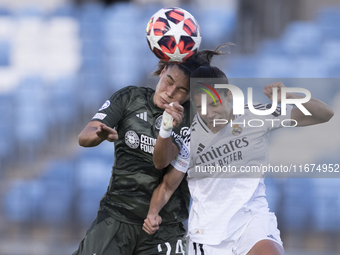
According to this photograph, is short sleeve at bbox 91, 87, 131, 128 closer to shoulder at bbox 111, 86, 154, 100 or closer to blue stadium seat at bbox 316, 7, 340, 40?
shoulder at bbox 111, 86, 154, 100

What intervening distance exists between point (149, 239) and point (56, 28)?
3615 millimetres

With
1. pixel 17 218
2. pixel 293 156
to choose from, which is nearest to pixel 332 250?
pixel 293 156

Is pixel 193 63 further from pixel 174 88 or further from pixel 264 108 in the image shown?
pixel 264 108

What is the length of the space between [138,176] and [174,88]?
63 cm

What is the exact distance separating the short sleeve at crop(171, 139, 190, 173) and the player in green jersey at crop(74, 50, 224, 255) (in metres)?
0.06

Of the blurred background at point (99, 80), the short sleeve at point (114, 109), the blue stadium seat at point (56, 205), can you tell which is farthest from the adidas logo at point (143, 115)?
the blue stadium seat at point (56, 205)

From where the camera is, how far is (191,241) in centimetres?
310

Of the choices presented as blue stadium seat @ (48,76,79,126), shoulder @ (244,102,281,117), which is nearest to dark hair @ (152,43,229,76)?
shoulder @ (244,102,281,117)

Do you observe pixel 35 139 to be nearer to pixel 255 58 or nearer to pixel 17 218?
pixel 17 218

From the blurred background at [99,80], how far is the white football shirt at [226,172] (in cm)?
252

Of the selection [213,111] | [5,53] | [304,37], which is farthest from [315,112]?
[5,53]

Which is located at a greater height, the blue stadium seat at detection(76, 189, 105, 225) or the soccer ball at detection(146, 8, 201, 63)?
the soccer ball at detection(146, 8, 201, 63)

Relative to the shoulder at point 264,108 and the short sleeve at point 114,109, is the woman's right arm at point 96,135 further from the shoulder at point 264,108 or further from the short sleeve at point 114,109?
the shoulder at point 264,108

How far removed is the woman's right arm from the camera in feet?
8.03
